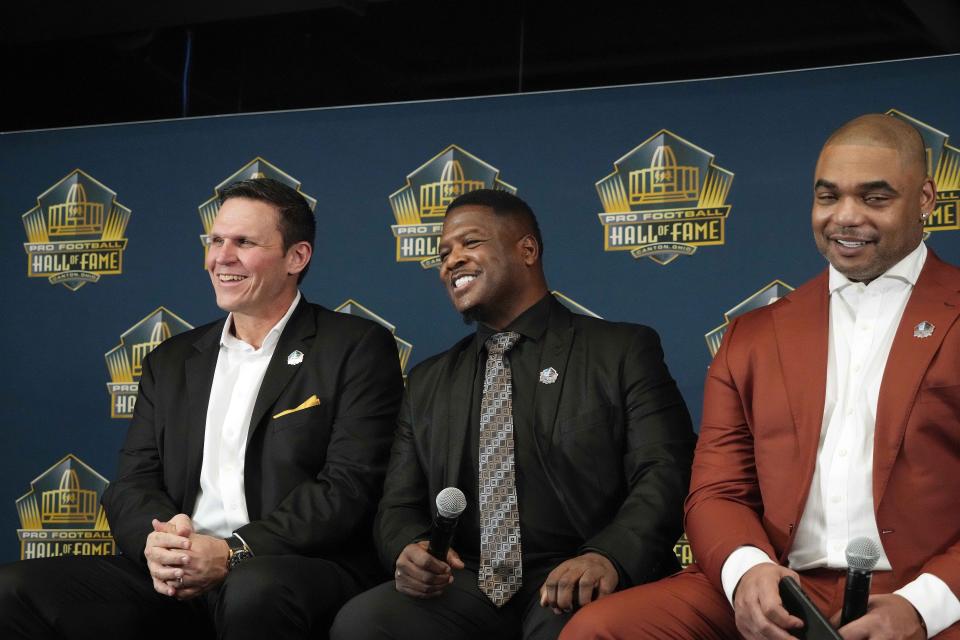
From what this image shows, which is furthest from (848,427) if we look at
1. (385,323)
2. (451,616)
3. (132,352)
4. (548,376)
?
(132,352)

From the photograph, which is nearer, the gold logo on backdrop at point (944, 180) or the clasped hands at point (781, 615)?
the clasped hands at point (781, 615)

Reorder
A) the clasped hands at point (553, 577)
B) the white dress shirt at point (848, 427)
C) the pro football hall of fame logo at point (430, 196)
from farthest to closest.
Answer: the pro football hall of fame logo at point (430, 196) < the clasped hands at point (553, 577) < the white dress shirt at point (848, 427)

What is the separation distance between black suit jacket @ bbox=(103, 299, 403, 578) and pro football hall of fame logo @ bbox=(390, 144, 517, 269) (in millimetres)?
836

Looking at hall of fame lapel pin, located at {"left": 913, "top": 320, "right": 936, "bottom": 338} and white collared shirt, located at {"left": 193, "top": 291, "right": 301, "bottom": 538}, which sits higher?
hall of fame lapel pin, located at {"left": 913, "top": 320, "right": 936, "bottom": 338}

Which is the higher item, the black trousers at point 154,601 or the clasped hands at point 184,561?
the clasped hands at point 184,561

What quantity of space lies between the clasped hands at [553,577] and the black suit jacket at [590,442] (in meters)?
0.14

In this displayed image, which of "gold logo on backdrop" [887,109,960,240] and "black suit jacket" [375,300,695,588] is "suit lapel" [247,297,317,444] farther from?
"gold logo on backdrop" [887,109,960,240]

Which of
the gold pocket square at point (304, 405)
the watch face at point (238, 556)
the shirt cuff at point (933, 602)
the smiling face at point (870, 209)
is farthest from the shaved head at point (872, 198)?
the watch face at point (238, 556)

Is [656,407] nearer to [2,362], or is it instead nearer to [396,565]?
[396,565]

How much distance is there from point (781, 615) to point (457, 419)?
3.83ft

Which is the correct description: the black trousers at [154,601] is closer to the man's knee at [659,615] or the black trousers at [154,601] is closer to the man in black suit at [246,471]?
the man in black suit at [246,471]

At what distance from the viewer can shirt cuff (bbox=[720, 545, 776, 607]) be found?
254 cm

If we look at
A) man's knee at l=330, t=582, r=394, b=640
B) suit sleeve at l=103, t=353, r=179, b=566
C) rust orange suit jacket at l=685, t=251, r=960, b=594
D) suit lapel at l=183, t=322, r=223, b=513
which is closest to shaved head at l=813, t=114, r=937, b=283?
rust orange suit jacket at l=685, t=251, r=960, b=594

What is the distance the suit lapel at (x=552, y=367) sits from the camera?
318 cm
